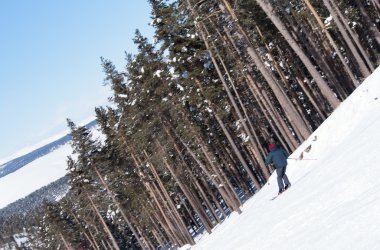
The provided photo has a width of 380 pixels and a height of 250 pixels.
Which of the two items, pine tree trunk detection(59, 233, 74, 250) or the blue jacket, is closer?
the blue jacket

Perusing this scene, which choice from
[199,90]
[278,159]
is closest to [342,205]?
[278,159]

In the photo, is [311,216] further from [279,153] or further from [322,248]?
[279,153]

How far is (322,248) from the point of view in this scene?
6336mm

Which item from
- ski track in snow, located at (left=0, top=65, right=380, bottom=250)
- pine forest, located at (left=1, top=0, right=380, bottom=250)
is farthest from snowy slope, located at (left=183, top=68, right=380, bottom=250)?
pine forest, located at (left=1, top=0, right=380, bottom=250)

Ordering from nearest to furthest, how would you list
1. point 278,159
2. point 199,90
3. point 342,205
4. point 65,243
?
point 342,205, point 278,159, point 199,90, point 65,243

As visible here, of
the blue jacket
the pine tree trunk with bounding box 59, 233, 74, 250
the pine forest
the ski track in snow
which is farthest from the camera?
the pine tree trunk with bounding box 59, 233, 74, 250

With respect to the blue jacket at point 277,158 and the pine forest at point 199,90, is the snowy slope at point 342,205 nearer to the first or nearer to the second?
the blue jacket at point 277,158

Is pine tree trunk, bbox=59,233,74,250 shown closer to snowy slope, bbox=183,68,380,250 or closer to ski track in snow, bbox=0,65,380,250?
snowy slope, bbox=183,68,380,250

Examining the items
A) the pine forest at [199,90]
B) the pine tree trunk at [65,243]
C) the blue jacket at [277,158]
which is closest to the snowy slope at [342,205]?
the blue jacket at [277,158]

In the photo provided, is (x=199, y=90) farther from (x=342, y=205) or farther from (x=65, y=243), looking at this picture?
(x=65, y=243)

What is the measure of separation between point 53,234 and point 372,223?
59482 millimetres

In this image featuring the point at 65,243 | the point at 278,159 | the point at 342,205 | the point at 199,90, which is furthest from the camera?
the point at 65,243

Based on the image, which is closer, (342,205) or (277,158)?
(342,205)

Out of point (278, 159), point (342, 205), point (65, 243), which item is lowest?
point (65, 243)
